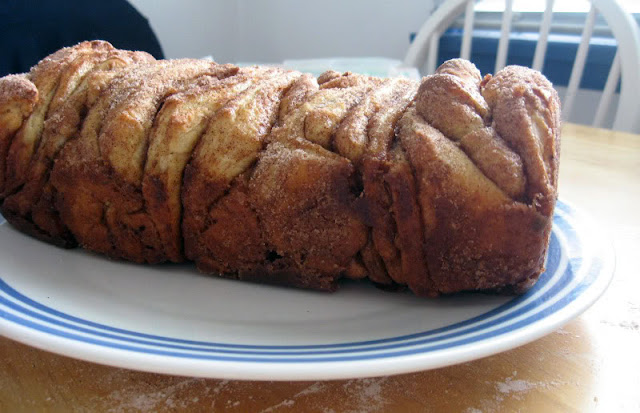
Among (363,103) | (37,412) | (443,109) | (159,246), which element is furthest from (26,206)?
(443,109)

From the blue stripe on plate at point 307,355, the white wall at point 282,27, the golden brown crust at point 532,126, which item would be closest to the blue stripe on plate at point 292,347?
the blue stripe on plate at point 307,355

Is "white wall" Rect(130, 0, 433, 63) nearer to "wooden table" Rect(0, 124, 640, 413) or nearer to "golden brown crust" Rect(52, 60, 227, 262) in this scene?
"golden brown crust" Rect(52, 60, 227, 262)

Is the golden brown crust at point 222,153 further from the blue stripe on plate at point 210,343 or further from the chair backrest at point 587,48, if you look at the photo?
the chair backrest at point 587,48

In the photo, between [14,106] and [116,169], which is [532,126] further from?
[14,106]

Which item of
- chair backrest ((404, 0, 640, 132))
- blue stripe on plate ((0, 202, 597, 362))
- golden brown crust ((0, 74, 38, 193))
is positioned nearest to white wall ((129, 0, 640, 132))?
chair backrest ((404, 0, 640, 132))

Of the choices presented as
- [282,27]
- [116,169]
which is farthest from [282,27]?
[116,169]

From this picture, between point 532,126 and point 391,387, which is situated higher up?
point 532,126
